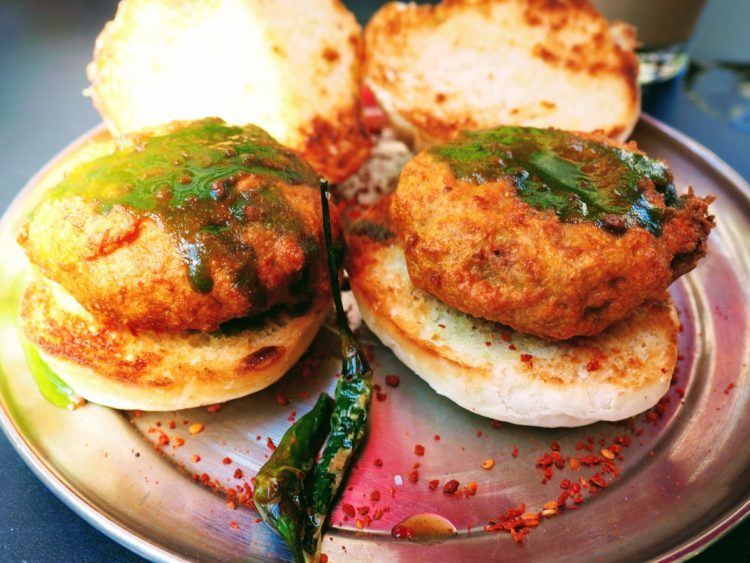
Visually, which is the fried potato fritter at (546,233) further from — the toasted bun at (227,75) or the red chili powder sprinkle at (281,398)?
the toasted bun at (227,75)

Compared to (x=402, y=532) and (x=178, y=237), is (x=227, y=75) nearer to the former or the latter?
(x=178, y=237)

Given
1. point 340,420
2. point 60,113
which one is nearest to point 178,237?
point 340,420

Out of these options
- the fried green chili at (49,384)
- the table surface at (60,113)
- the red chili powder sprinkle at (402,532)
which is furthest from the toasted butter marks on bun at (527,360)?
the fried green chili at (49,384)

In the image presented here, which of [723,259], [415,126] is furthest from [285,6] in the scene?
[723,259]

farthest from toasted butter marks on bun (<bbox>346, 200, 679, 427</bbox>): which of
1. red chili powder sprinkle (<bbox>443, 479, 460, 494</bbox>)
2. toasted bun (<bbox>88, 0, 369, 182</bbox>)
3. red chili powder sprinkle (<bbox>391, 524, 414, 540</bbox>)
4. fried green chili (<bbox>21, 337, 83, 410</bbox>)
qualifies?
fried green chili (<bbox>21, 337, 83, 410</bbox>)

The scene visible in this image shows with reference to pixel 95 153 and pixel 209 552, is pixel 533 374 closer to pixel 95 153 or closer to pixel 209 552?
pixel 209 552

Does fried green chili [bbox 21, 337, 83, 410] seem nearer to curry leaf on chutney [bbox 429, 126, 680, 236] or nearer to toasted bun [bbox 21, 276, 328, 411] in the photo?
toasted bun [bbox 21, 276, 328, 411]
